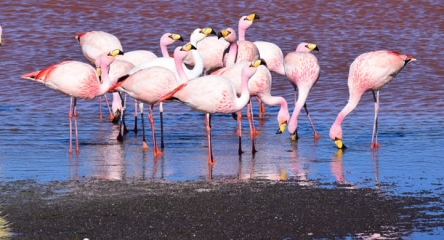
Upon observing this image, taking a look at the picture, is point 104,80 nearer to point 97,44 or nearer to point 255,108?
point 97,44

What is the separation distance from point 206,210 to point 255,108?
6.56 m

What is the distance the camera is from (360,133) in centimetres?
1134

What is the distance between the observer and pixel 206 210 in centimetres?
719

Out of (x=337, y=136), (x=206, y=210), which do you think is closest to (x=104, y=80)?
(x=337, y=136)

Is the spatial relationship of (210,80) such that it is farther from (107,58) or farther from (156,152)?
(107,58)

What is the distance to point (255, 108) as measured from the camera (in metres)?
13.7

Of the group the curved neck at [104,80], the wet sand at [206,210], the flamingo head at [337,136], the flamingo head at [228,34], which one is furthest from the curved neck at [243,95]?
the flamingo head at [228,34]

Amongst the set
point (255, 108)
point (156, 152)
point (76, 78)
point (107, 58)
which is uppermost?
point (107, 58)

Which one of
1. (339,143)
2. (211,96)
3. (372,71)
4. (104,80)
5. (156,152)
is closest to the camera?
(211,96)

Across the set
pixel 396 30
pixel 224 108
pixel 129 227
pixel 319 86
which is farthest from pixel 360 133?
pixel 396 30

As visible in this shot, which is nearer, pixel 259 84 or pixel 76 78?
pixel 76 78

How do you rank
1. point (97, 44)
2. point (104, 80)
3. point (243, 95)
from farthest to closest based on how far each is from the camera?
point (97, 44), point (104, 80), point (243, 95)

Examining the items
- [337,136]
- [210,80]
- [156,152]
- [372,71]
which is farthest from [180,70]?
[372,71]

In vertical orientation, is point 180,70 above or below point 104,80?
above
